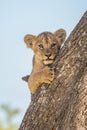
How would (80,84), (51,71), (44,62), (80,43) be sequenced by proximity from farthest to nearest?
(44,62) < (51,71) < (80,43) < (80,84)

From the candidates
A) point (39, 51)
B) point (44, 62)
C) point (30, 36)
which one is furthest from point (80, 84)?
point (30, 36)

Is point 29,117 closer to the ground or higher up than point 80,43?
closer to the ground

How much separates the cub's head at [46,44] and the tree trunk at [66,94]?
121 cm

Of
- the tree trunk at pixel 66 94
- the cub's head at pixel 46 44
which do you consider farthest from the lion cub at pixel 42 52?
the tree trunk at pixel 66 94

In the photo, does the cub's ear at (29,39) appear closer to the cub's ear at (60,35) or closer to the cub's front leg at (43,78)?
the cub's ear at (60,35)

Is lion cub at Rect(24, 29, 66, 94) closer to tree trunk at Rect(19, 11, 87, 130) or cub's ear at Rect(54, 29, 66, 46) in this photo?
cub's ear at Rect(54, 29, 66, 46)

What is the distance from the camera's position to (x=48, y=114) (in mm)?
5746

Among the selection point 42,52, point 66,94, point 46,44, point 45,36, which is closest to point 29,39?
point 45,36

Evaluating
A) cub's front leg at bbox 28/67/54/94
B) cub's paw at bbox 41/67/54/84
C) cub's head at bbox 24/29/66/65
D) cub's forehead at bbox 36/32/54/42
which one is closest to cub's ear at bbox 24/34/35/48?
cub's head at bbox 24/29/66/65

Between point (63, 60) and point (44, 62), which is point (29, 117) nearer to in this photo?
point (63, 60)

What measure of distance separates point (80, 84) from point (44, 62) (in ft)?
6.63

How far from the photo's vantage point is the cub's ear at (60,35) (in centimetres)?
827

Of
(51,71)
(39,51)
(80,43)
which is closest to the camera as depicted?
(80,43)

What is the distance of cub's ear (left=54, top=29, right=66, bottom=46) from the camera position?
827 cm
